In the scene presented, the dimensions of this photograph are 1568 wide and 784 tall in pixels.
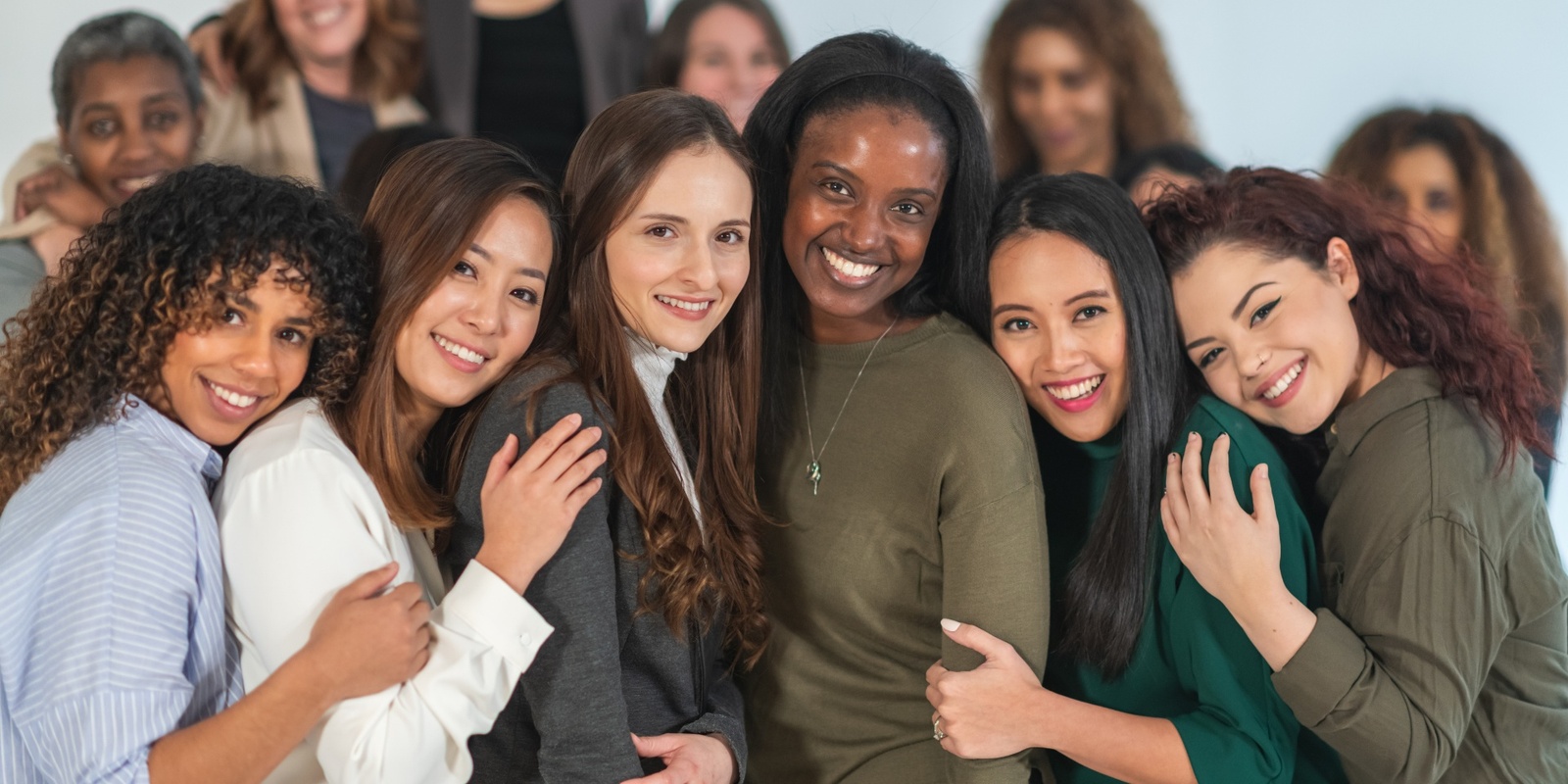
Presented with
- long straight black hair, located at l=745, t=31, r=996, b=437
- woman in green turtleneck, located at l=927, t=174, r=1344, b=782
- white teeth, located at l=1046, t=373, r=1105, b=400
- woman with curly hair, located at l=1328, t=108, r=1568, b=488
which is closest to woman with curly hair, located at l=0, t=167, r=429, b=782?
long straight black hair, located at l=745, t=31, r=996, b=437

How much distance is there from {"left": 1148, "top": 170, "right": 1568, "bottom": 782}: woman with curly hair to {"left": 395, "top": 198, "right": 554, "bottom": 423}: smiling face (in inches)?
41.2

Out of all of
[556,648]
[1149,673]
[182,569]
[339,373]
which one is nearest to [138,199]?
[339,373]

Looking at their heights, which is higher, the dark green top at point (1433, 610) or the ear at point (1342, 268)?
the ear at point (1342, 268)

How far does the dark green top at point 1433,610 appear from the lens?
1.90 meters

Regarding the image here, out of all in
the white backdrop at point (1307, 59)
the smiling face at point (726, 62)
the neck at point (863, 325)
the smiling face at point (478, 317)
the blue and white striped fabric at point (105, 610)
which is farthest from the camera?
the white backdrop at point (1307, 59)

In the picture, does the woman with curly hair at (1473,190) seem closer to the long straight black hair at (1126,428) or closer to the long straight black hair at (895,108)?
the long straight black hair at (1126,428)

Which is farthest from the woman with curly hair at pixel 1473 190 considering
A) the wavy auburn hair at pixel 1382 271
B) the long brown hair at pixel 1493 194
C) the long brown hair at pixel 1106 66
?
the wavy auburn hair at pixel 1382 271

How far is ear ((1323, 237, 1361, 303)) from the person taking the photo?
2.15 m

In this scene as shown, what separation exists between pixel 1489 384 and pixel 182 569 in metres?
1.97

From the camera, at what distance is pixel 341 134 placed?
14.6 feet

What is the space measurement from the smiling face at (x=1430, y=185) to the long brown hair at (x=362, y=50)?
11.5 ft

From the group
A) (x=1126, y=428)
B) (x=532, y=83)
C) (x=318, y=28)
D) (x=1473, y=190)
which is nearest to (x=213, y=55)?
(x=318, y=28)

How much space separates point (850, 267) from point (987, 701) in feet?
2.40

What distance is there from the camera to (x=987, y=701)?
6.27ft
